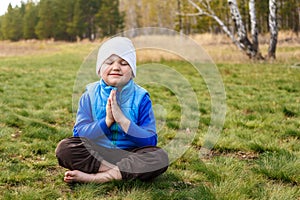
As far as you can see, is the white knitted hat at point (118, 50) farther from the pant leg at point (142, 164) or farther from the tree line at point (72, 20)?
the tree line at point (72, 20)

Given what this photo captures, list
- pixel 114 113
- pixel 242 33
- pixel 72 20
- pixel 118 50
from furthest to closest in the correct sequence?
1. pixel 72 20
2. pixel 242 33
3. pixel 118 50
4. pixel 114 113

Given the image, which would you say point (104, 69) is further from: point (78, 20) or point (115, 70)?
point (78, 20)

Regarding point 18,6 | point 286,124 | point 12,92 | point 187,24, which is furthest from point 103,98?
point 18,6

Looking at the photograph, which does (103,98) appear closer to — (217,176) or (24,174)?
(24,174)

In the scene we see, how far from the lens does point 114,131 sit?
290 cm

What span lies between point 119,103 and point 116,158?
0.43 m

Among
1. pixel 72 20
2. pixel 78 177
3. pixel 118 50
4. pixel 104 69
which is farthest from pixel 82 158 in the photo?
pixel 72 20

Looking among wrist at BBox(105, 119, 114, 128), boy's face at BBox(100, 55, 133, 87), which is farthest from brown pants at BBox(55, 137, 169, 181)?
boy's face at BBox(100, 55, 133, 87)

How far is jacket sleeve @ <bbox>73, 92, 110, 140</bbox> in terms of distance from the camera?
9.20ft

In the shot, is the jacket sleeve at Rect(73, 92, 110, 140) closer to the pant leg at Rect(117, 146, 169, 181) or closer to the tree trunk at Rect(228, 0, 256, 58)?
the pant leg at Rect(117, 146, 169, 181)

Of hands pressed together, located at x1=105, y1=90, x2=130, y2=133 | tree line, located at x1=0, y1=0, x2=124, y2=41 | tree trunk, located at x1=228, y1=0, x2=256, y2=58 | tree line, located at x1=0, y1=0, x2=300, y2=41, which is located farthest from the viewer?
tree line, located at x1=0, y1=0, x2=124, y2=41

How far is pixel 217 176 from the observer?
3053mm

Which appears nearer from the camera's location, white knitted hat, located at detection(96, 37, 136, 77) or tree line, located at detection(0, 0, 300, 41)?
white knitted hat, located at detection(96, 37, 136, 77)

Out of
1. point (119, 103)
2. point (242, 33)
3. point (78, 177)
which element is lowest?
point (78, 177)
